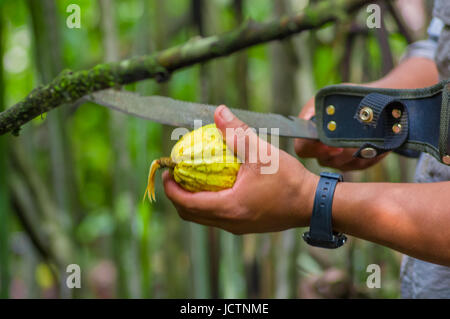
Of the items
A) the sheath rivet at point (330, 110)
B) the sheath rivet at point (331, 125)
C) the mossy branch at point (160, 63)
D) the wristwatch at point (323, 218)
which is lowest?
the wristwatch at point (323, 218)

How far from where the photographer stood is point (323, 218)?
542mm

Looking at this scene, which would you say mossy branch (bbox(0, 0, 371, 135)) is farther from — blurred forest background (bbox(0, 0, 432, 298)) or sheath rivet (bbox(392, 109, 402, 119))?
sheath rivet (bbox(392, 109, 402, 119))

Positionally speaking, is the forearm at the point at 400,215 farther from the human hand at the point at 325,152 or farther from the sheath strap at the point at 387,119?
the human hand at the point at 325,152

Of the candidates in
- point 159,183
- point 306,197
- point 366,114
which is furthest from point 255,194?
point 159,183

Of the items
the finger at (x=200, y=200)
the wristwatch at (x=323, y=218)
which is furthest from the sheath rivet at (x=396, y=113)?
the finger at (x=200, y=200)

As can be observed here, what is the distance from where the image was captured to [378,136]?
62 cm

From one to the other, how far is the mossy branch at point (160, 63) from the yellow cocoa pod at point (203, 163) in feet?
0.44

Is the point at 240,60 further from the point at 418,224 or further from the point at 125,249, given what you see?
the point at 418,224

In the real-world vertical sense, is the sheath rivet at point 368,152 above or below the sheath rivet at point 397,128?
below

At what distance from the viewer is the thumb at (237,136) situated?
555mm

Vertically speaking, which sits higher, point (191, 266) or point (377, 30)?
point (377, 30)

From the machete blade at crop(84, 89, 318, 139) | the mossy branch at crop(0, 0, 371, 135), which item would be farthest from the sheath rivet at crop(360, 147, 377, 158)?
the mossy branch at crop(0, 0, 371, 135)
